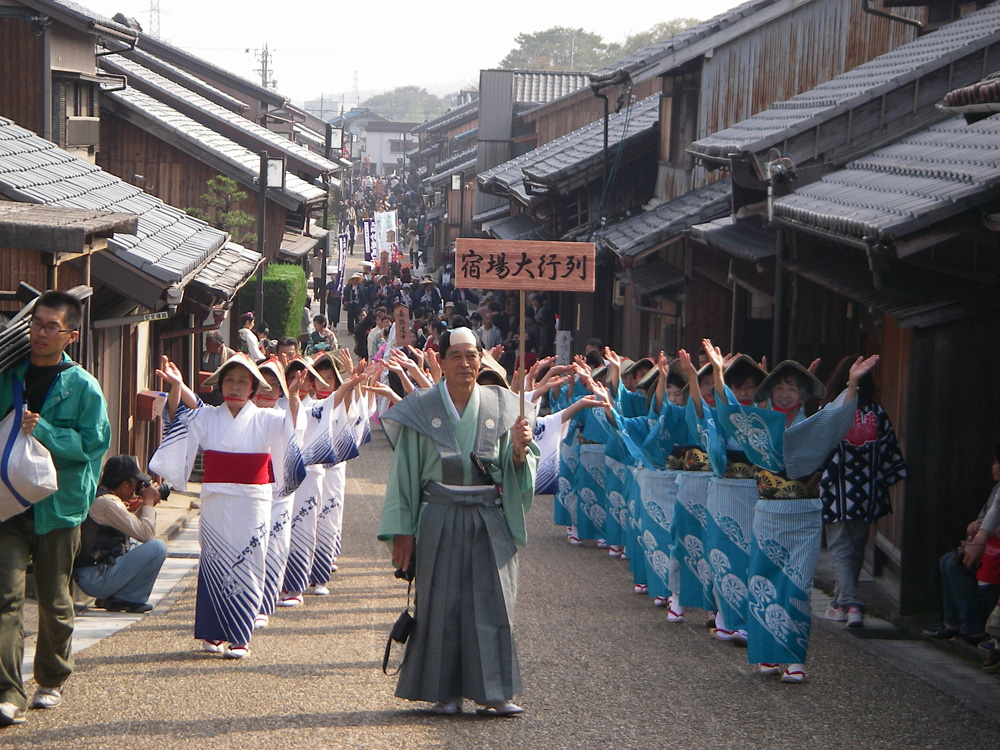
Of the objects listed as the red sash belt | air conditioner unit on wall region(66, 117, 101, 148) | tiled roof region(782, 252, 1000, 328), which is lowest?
the red sash belt

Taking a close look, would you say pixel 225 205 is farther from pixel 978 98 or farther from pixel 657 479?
pixel 978 98

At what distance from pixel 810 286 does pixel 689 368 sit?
4854mm

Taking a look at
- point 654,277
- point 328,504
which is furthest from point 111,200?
point 654,277

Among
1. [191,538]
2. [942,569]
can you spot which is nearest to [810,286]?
[942,569]

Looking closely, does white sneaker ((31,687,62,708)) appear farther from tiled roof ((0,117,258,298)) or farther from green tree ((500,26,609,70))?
green tree ((500,26,609,70))

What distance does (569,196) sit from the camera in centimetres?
2612

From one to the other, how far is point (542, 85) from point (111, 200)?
29935mm

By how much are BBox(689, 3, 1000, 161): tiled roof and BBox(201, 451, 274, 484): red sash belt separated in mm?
6330

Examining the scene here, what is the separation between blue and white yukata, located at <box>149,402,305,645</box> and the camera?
7.86 meters

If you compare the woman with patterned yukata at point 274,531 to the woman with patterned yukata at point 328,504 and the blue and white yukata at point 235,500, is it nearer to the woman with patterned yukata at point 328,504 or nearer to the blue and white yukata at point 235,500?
the blue and white yukata at point 235,500

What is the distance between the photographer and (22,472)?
19.1ft

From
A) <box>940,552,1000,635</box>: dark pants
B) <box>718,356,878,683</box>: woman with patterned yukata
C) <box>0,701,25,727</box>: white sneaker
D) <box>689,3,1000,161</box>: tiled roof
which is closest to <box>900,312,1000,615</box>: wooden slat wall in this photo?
<box>940,552,1000,635</box>: dark pants

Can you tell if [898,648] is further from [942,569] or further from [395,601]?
[395,601]

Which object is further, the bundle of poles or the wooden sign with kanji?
the wooden sign with kanji
